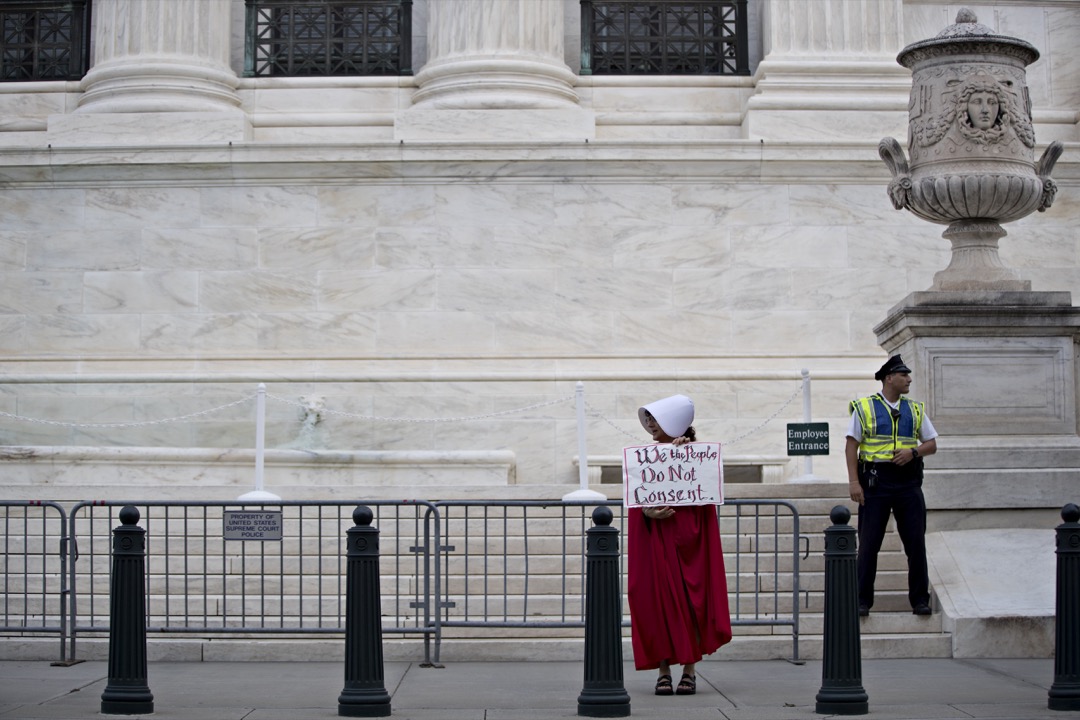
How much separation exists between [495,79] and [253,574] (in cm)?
982

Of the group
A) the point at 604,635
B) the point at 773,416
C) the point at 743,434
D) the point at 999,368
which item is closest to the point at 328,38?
the point at 743,434

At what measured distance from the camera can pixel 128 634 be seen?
8555 millimetres

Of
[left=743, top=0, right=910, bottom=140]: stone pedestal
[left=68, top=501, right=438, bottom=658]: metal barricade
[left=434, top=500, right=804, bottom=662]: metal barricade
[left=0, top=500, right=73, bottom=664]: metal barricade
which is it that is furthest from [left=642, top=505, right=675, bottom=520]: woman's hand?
[left=743, top=0, right=910, bottom=140]: stone pedestal

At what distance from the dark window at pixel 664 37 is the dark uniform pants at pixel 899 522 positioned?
11.3 metres

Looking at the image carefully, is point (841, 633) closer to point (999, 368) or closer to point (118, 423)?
point (999, 368)

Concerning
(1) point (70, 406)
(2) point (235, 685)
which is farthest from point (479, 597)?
(1) point (70, 406)

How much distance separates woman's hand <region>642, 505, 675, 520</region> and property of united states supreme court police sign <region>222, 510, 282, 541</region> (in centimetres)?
275

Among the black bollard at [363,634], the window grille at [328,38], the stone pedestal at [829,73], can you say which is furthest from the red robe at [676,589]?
the window grille at [328,38]

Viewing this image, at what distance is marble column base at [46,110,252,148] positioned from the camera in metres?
20.1

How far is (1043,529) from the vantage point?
1288 centimetres

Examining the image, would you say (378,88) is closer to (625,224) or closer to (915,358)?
(625,224)

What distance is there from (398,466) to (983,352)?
236 inches

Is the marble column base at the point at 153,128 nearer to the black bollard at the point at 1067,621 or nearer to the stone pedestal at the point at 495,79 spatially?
the stone pedestal at the point at 495,79

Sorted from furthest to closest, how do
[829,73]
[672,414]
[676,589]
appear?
[829,73], [672,414], [676,589]
